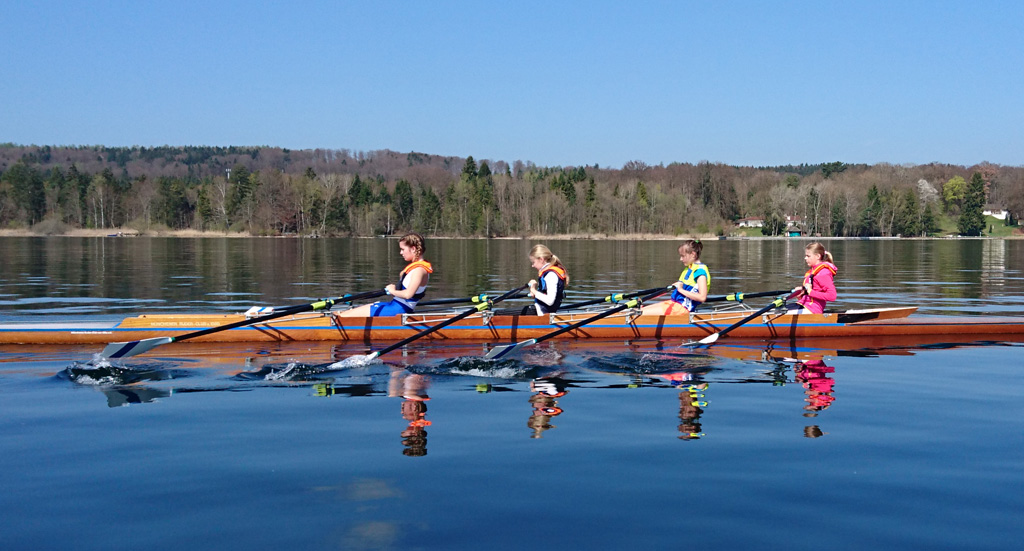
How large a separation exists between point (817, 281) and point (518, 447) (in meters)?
7.60

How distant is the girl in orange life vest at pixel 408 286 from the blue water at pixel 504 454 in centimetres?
142

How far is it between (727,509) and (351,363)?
5.94m

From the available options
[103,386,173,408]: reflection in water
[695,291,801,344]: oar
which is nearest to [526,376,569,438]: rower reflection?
[695,291,801,344]: oar

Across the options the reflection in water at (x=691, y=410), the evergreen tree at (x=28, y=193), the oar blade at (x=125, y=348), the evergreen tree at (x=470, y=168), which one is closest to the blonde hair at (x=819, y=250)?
the reflection in water at (x=691, y=410)

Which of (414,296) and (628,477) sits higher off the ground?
(414,296)

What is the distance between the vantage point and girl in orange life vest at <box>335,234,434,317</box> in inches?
457

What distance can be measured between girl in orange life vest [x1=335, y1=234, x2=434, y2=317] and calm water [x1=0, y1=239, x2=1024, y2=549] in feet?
2.51

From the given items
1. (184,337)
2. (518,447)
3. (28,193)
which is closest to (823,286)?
(518,447)

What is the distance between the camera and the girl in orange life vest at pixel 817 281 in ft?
41.0

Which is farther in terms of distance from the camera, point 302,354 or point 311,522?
point 302,354

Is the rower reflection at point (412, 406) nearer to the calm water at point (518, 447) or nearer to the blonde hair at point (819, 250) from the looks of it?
the calm water at point (518, 447)

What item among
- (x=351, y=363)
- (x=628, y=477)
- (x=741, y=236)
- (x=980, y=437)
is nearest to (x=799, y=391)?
(x=980, y=437)

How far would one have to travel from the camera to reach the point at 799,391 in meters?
9.26

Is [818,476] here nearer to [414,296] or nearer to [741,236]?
[414,296]
